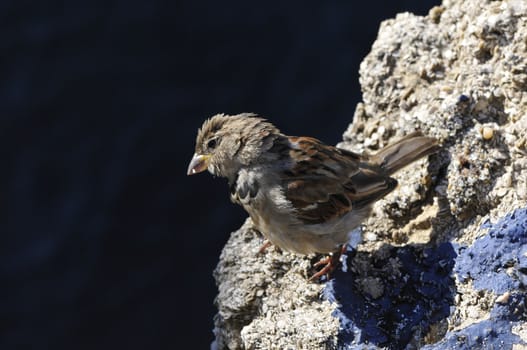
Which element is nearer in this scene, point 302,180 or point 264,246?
point 302,180

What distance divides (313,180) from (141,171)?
158 inches

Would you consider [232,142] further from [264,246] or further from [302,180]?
[264,246]

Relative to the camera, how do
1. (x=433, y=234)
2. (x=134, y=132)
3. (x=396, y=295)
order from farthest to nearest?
(x=134, y=132) → (x=433, y=234) → (x=396, y=295)

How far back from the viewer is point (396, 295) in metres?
4.14

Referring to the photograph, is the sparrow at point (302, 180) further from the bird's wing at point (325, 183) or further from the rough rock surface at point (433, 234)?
the rough rock surface at point (433, 234)

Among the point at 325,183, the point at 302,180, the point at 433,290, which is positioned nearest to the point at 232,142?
the point at 302,180

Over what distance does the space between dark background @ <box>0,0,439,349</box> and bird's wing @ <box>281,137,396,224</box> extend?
3.03 meters

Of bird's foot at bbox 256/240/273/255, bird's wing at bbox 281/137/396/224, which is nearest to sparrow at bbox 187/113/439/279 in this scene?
bird's wing at bbox 281/137/396/224

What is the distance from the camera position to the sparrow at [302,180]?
453 cm

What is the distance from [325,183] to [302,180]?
14 centimetres

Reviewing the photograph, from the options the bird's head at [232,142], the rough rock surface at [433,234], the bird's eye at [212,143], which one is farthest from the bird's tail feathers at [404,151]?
the bird's eye at [212,143]

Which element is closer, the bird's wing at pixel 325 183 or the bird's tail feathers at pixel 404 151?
the bird's tail feathers at pixel 404 151

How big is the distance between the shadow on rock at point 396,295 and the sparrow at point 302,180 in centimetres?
24

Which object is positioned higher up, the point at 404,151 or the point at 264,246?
the point at 404,151
